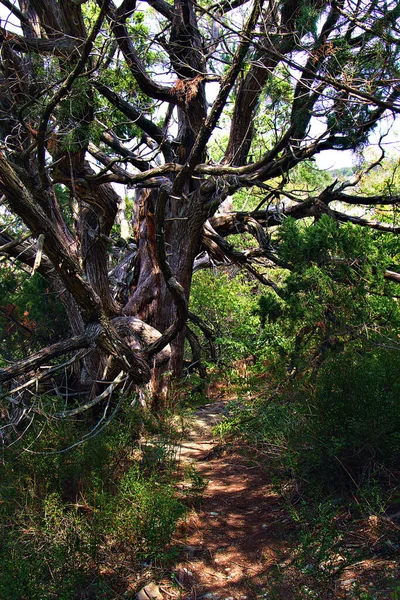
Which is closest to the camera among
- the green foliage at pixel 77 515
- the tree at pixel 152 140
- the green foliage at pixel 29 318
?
the green foliage at pixel 77 515

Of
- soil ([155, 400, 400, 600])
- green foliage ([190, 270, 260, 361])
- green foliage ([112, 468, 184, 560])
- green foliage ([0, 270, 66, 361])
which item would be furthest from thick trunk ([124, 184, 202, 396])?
green foliage ([112, 468, 184, 560])

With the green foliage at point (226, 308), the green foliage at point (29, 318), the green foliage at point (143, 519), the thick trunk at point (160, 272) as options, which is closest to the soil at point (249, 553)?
the green foliage at point (143, 519)

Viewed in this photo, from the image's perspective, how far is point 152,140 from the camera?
10500 millimetres

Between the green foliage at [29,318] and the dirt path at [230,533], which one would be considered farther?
the green foliage at [29,318]

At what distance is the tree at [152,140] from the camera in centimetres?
541

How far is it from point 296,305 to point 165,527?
2.19m

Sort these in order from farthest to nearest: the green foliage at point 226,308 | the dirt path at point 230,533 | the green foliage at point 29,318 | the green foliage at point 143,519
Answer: the green foliage at point 226,308
the green foliage at point 29,318
the green foliage at point 143,519
the dirt path at point 230,533

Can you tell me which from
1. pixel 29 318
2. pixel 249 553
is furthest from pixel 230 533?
pixel 29 318

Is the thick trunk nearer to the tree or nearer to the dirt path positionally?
the tree

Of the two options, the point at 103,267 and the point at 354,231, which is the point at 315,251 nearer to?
the point at 354,231

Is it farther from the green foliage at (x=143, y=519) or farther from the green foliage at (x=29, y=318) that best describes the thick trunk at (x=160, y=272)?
the green foliage at (x=143, y=519)

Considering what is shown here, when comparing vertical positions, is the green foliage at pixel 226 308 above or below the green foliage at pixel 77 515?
above

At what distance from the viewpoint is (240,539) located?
16.7ft

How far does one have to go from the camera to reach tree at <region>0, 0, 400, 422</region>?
5.41 metres
